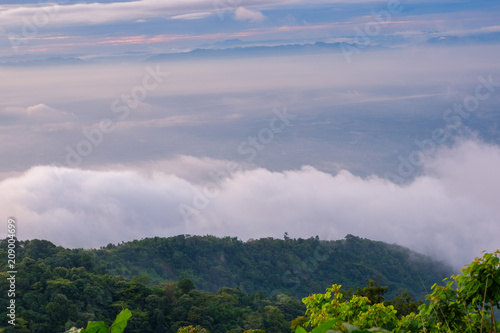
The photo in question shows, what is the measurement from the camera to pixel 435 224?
11550cm

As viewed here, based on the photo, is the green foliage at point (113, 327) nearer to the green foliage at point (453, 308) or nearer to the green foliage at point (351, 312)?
the green foliage at point (453, 308)

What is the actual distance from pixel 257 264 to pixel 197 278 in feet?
17.1

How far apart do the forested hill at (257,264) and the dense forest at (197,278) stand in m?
0.09

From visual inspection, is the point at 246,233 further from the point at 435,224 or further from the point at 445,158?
the point at 445,158

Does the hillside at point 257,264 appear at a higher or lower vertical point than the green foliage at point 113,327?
higher

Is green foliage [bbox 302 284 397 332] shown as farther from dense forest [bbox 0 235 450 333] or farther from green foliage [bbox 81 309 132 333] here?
dense forest [bbox 0 235 450 333]

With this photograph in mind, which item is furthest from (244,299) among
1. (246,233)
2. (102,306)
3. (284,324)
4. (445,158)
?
(445,158)

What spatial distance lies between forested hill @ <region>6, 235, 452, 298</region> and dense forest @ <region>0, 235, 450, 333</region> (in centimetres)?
9

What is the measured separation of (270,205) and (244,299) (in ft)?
321

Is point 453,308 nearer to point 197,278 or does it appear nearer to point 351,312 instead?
point 351,312

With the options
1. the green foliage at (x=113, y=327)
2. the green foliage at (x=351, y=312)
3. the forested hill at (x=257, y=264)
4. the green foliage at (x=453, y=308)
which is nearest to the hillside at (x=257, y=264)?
the forested hill at (x=257, y=264)

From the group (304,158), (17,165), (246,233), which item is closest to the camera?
(246,233)

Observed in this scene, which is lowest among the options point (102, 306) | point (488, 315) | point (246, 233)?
point (488, 315)

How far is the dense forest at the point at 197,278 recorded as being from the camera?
81.1ft
